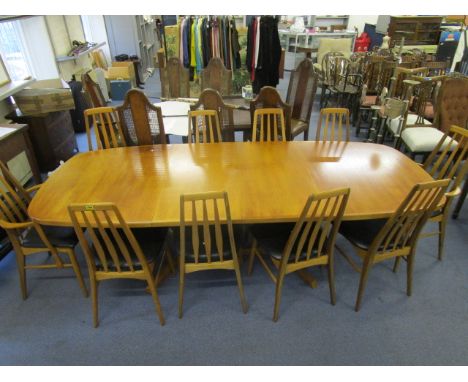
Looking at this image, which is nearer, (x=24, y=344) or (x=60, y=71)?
(x=24, y=344)

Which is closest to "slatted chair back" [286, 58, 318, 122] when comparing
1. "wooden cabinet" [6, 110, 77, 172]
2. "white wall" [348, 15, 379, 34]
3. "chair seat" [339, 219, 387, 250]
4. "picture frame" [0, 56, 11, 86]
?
"chair seat" [339, 219, 387, 250]

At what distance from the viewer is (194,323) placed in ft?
6.05

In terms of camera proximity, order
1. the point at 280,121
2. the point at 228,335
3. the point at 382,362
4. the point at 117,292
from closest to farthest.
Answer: the point at 382,362 < the point at 228,335 < the point at 117,292 < the point at 280,121

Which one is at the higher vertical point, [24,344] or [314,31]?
[314,31]

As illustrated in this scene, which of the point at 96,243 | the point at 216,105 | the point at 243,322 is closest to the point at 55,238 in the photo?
the point at 96,243

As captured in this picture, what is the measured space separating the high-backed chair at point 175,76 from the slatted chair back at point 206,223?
8.76ft

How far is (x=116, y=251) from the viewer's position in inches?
69.0

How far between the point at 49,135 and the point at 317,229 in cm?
310

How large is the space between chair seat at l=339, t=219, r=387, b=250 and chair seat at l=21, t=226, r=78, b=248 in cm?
172

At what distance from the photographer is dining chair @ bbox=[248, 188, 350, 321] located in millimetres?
1528

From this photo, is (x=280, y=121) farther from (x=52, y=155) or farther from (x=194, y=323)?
(x=52, y=155)

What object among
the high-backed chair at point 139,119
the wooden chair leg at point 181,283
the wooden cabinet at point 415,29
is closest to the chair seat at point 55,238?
the wooden chair leg at point 181,283

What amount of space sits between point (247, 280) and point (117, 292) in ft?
2.93
